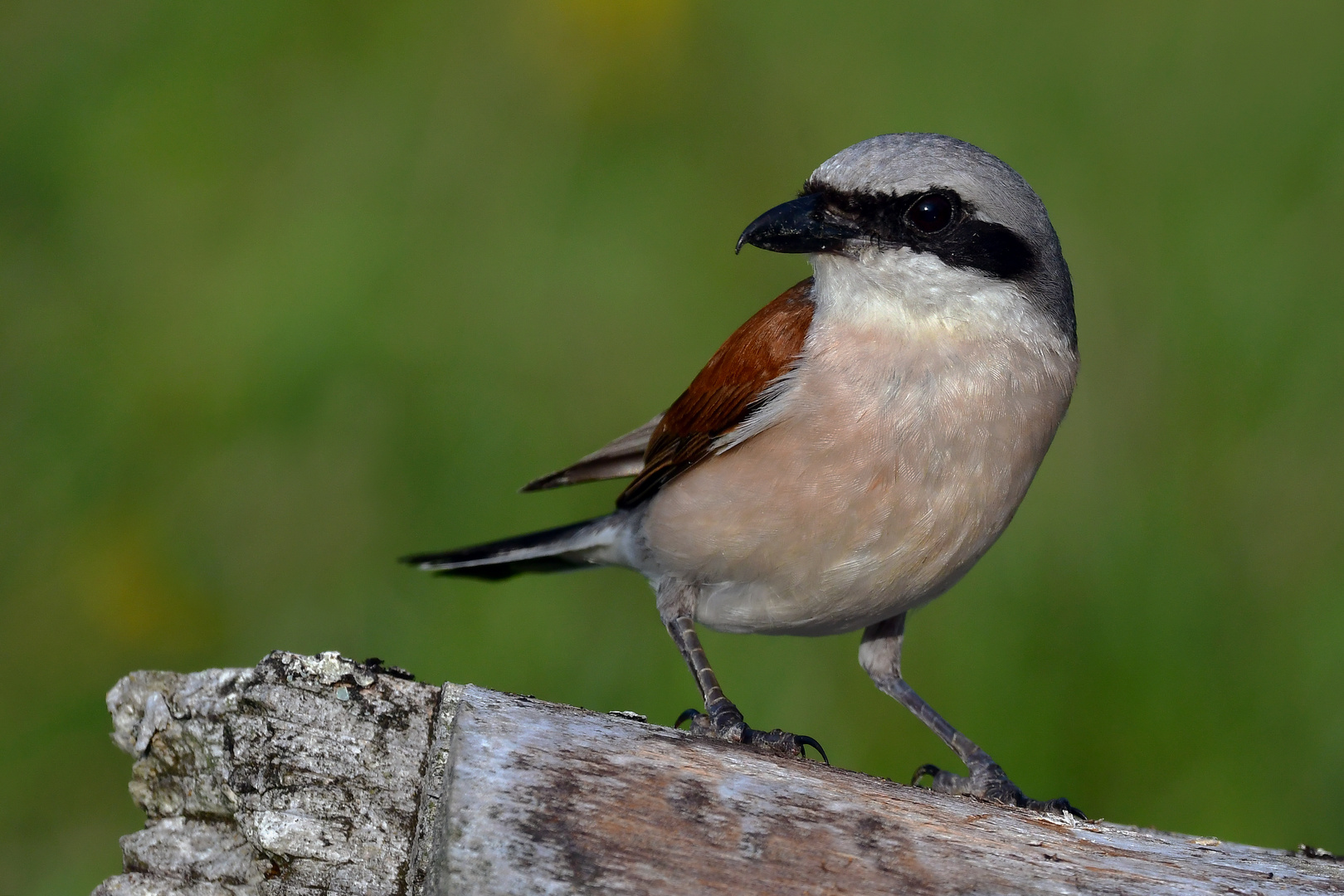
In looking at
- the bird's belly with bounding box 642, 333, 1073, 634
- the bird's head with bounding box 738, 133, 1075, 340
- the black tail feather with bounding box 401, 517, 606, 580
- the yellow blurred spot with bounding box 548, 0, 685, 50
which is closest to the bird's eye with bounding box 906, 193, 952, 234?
the bird's head with bounding box 738, 133, 1075, 340

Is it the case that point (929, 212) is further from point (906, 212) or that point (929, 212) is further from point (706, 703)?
point (706, 703)

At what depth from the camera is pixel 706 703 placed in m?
4.46

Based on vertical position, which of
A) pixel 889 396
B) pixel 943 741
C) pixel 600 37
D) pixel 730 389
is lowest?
pixel 943 741

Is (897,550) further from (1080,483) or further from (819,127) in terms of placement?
(819,127)

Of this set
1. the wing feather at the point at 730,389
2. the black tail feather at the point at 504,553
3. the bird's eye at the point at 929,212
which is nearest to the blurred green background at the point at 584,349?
the black tail feather at the point at 504,553

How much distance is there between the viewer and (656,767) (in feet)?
9.93

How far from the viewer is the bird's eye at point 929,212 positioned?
157 inches

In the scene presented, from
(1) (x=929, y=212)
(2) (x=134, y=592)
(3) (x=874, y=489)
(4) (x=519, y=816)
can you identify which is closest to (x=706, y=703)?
(3) (x=874, y=489)

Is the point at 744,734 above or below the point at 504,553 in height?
below

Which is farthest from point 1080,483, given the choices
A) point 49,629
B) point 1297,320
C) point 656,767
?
point 49,629

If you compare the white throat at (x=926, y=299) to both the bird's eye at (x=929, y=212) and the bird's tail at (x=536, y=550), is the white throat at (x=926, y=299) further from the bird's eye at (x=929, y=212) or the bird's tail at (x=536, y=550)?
the bird's tail at (x=536, y=550)

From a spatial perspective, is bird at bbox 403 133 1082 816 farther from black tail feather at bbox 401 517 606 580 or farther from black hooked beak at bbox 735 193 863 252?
black tail feather at bbox 401 517 606 580

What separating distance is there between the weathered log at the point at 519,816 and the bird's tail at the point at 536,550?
176 centimetres

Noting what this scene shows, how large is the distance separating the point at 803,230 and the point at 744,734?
64.3 inches
